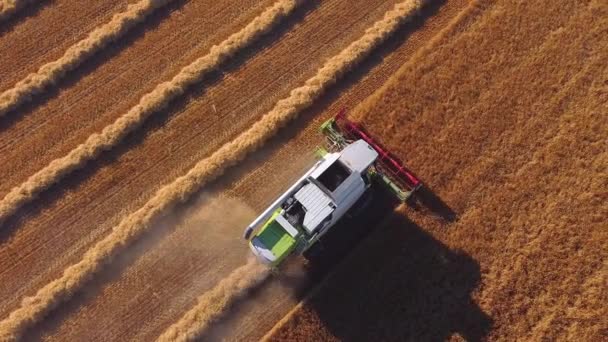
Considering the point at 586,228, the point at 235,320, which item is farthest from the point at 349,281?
the point at 586,228

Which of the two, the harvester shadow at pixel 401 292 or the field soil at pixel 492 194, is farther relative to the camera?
the field soil at pixel 492 194

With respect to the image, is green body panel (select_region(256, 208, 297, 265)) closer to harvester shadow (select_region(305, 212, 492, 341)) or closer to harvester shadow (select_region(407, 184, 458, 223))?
harvester shadow (select_region(305, 212, 492, 341))

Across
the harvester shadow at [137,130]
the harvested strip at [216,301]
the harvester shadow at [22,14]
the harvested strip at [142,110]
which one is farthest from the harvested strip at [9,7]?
the harvested strip at [216,301]

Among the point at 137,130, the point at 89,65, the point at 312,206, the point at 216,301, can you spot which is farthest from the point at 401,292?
the point at 89,65

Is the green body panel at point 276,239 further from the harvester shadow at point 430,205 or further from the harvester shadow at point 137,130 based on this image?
the harvester shadow at point 137,130

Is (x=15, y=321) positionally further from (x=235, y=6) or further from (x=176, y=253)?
(x=235, y=6)

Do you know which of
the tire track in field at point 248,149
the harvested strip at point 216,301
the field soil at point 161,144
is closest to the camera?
the harvested strip at point 216,301

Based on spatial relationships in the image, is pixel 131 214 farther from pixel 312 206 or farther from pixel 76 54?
pixel 76 54
